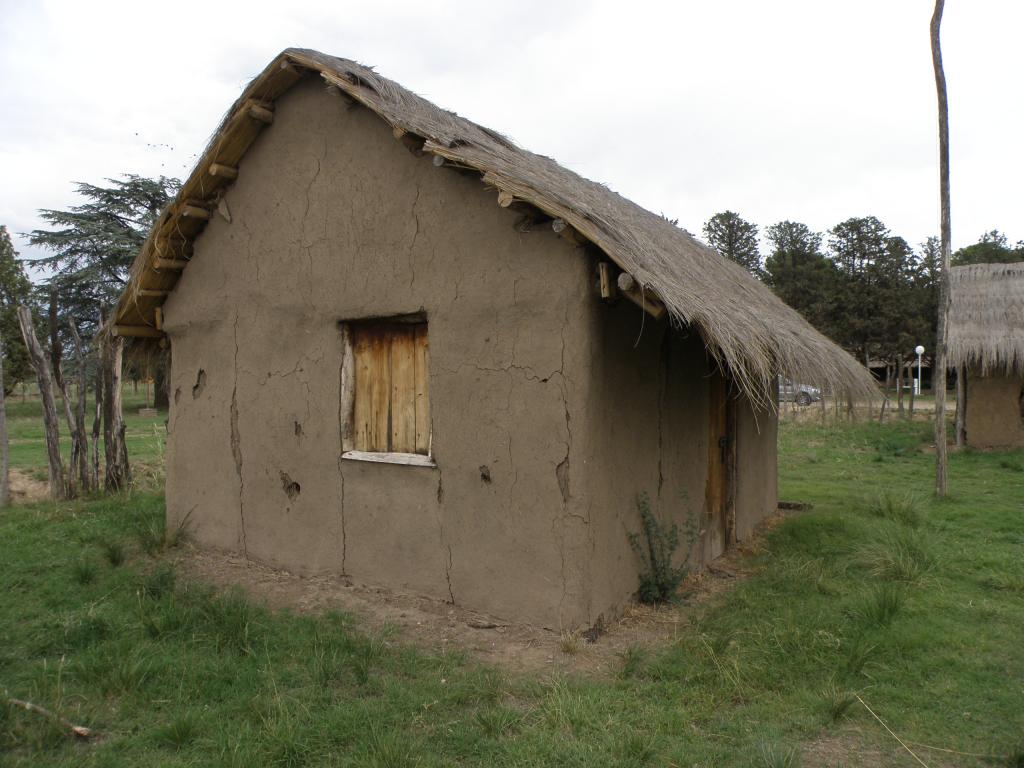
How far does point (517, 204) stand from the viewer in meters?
4.87

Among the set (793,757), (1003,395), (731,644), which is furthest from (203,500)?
(1003,395)

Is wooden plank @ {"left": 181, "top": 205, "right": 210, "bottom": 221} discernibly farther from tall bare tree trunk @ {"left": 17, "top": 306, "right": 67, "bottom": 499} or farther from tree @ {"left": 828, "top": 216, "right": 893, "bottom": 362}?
tree @ {"left": 828, "top": 216, "right": 893, "bottom": 362}

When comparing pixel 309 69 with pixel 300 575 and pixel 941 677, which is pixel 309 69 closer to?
pixel 300 575

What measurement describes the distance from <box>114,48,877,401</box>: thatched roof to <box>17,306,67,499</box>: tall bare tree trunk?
224 cm

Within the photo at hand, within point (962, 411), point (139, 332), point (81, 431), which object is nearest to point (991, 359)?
point (962, 411)

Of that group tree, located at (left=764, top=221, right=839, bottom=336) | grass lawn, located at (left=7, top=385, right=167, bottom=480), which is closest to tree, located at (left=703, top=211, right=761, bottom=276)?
tree, located at (left=764, top=221, right=839, bottom=336)

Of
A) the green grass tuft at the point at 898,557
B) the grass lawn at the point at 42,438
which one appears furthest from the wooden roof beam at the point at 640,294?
the grass lawn at the point at 42,438

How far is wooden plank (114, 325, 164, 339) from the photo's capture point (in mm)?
7561

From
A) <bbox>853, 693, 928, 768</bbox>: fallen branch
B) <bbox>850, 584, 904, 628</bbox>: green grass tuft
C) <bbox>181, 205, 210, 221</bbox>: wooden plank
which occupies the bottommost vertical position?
<bbox>853, 693, 928, 768</bbox>: fallen branch

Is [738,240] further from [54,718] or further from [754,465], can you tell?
[54,718]

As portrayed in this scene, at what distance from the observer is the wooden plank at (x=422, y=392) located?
5.70 meters

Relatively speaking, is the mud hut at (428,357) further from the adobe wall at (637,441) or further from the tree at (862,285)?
the tree at (862,285)

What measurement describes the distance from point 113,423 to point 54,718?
6579 mm

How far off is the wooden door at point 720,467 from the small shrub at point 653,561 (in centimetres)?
142
